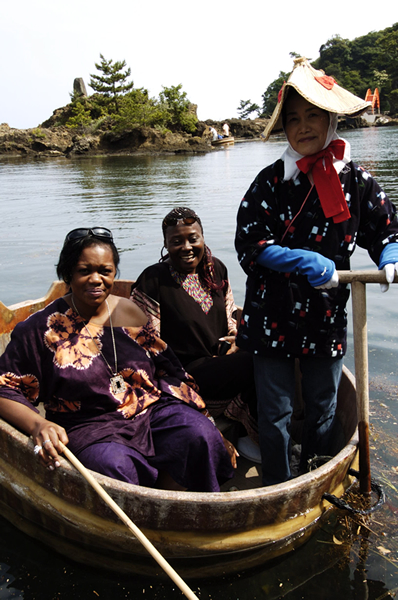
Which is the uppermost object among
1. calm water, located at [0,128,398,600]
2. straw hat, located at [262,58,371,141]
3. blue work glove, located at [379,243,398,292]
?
straw hat, located at [262,58,371,141]

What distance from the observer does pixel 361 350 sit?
2080 millimetres

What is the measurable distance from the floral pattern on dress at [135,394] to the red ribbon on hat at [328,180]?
1176 millimetres

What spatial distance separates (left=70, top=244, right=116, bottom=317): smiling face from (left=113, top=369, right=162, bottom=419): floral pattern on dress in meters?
0.38

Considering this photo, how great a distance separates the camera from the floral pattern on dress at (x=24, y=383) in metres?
2.13

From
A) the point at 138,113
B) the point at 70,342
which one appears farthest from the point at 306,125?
the point at 138,113

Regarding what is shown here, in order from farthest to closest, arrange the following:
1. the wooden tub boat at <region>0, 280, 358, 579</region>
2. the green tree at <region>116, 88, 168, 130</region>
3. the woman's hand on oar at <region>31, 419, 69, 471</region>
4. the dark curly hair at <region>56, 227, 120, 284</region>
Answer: the green tree at <region>116, 88, 168, 130</region> < the dark curly hair at <region>56, 227, 120, 284</region> < the woman's hand on oar at <region>31, 419, 69, 471</region> < the wooden tub boat at <region>0, 280, 358, 579</region>

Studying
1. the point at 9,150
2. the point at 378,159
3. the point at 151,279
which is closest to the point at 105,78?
the point at 9,150

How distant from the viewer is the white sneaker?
9.19 feet

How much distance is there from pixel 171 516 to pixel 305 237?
4.12 feet

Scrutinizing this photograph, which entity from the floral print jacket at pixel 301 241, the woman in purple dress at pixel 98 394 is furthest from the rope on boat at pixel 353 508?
the floral print jacket at pixel 301 241

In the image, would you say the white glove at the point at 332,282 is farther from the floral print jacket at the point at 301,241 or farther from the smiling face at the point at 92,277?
the smiling face at the point at 92,277

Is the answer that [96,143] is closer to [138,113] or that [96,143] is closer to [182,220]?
[138,113]

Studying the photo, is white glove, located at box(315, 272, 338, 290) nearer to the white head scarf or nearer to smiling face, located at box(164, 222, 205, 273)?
the white head scarf

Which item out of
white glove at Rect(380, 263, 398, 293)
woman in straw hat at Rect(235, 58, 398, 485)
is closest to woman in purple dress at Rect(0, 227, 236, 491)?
woman in straw hat at Rect(235, 58, 398, 485)
